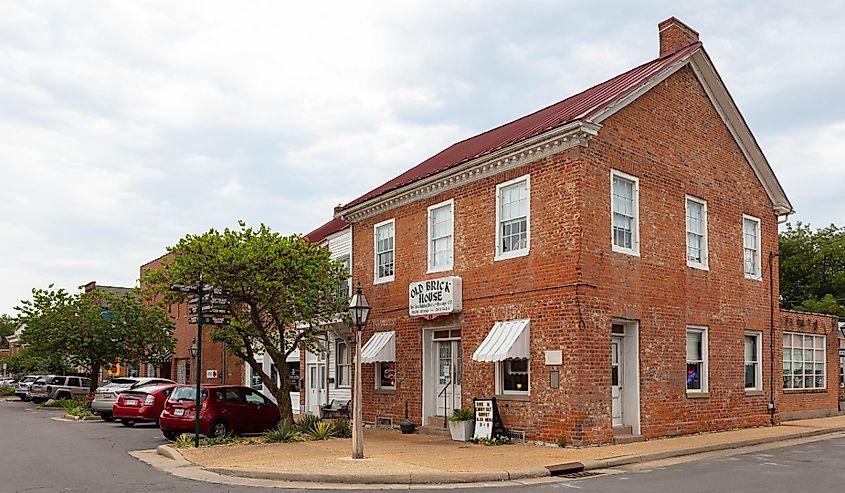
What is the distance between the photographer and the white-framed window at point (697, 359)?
19953 millimetres

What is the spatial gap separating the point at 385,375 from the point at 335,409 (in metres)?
3.75

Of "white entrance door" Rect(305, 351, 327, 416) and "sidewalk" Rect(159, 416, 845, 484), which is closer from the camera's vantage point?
"sidewalk" Rect(159, 416, 845, 484)

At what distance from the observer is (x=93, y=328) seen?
1426 inches

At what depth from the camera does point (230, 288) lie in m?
20.2

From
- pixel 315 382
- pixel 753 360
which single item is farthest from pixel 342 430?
pixel 753 360

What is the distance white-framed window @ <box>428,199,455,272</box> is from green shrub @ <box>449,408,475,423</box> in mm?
3662

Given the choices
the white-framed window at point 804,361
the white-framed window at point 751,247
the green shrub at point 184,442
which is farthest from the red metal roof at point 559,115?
the white-framed window at point 804,361

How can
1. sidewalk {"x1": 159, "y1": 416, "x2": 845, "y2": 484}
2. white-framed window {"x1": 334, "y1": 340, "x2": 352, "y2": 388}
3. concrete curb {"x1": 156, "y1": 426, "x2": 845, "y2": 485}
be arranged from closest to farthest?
concrete curb {"x1": 156, "y1": 426, "x2": 845, "y2": 485}
sidewalk {"x1": 159, "y1": 416, "x2": 845, "y2": 484}
white-framed window {"x1": 334, "y1": 340, "x2": 352, "y2": 388}

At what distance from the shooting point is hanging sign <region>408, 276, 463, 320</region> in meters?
20.0

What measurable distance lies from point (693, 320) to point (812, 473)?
650 cm

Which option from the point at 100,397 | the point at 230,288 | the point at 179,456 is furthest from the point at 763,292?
the point at 100,397

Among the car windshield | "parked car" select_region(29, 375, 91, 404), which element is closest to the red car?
the car windshield

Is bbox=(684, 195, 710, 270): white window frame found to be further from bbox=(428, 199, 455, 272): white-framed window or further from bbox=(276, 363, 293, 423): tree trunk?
bbox=(276, 363, 293, 423): tree trunk

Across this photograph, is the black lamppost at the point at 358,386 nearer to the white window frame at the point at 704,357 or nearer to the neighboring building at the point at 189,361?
the white window frame at the point at 704,357
